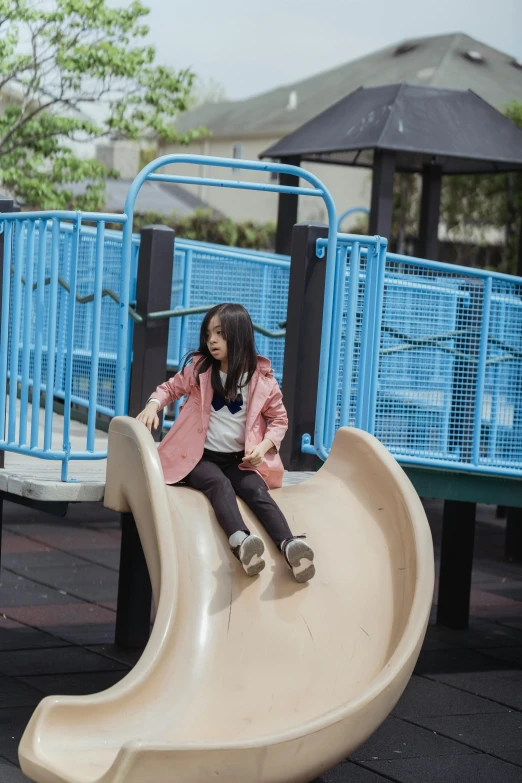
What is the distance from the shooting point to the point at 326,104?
160 feet

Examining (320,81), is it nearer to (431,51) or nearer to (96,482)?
(431,51)

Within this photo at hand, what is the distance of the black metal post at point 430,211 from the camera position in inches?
500

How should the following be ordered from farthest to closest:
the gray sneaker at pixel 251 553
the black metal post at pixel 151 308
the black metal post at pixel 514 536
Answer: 1. the black metal post at pixel 514 536
2. the black metal post at pixel 151 308
3. the gray sneaker at pixel 251 553

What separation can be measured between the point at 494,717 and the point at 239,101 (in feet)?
181

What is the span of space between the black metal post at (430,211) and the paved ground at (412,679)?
4.05 meters

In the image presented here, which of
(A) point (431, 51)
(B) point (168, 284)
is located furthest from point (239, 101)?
(B) point (168, 284)

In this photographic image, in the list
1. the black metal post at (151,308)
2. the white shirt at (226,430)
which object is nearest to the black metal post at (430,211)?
the black metal post at (151,308)

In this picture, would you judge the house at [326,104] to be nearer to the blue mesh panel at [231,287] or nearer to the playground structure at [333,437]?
the blue mesh panel at [231,287]

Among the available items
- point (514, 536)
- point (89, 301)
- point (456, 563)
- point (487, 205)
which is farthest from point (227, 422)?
point (487, 205)

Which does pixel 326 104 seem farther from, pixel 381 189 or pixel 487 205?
pixel 381 189

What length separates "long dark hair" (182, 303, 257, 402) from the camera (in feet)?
15.6

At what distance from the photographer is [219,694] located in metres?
4.19

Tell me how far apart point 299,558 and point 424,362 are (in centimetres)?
190

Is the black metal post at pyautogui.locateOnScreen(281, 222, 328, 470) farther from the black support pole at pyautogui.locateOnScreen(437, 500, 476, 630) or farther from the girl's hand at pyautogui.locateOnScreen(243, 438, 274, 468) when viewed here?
the black support pole at pyautogui.locateOnScreen(437, 500, 476, 630)
